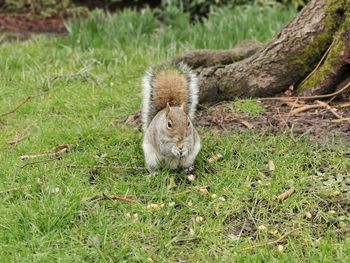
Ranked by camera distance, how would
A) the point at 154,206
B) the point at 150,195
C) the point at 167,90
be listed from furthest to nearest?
the point at 167,90, the point at 150,195, the point at 154,206

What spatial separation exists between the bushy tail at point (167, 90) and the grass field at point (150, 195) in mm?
225

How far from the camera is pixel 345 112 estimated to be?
3.56 metres

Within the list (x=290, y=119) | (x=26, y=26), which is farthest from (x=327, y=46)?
(x=26, y=26)

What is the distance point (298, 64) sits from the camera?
151 inches

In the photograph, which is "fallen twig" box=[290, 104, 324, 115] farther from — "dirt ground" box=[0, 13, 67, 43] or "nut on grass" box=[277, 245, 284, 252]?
"dirt ground" box=[0, 13, 67, 43]

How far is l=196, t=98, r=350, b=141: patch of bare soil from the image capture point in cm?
338

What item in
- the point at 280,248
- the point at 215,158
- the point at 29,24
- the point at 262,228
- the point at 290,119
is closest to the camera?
the point at 280,248

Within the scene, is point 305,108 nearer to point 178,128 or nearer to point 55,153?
point 178,128

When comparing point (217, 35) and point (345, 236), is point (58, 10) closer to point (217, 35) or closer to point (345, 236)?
point (217, 35)

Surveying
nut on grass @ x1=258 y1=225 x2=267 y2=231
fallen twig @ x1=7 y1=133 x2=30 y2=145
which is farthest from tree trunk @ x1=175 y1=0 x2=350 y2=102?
nut on grass @ x1=258 y1=225 x2=267 y2=231

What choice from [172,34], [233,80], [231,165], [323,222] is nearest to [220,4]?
[172,34]

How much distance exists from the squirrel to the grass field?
0.34 ft

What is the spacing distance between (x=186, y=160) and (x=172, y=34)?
10.0ft

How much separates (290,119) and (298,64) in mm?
469
